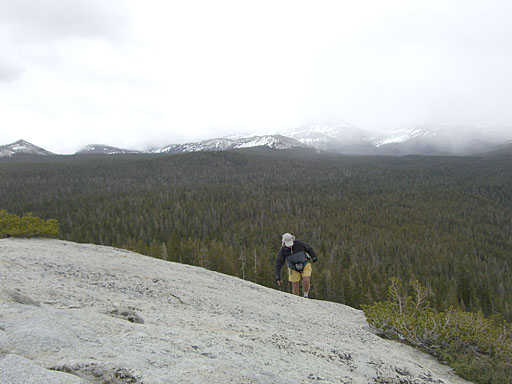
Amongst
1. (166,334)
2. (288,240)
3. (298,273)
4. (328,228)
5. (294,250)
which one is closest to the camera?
(166,334)

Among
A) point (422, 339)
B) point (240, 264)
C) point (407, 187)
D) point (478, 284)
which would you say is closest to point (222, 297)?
point (422, 339)

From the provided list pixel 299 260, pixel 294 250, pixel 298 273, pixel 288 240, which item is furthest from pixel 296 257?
pixel 298 273

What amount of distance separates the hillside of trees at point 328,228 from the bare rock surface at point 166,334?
38692 millimetres

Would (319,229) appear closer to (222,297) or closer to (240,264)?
(240,264)

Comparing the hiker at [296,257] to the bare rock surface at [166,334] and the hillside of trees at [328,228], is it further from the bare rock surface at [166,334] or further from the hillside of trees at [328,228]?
the hillside of trees at [328,228]

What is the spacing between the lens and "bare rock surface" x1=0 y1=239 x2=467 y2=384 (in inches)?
142

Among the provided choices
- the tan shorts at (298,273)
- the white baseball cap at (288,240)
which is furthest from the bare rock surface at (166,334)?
the white baseball cap at (288,240)

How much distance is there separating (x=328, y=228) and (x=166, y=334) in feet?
329

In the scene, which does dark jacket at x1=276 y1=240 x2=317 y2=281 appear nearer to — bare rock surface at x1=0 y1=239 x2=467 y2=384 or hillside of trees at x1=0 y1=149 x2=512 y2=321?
bare rock surface at x1=0 y1=239 x2=467 y2=384

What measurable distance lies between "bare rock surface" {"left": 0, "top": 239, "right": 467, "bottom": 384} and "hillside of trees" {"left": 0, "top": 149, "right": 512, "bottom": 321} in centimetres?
3869

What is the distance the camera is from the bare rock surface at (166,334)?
362 cm

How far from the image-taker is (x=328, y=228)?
10119 centimetres

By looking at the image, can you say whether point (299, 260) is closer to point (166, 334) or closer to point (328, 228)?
point (166, 334)

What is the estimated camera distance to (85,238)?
7925 cm
